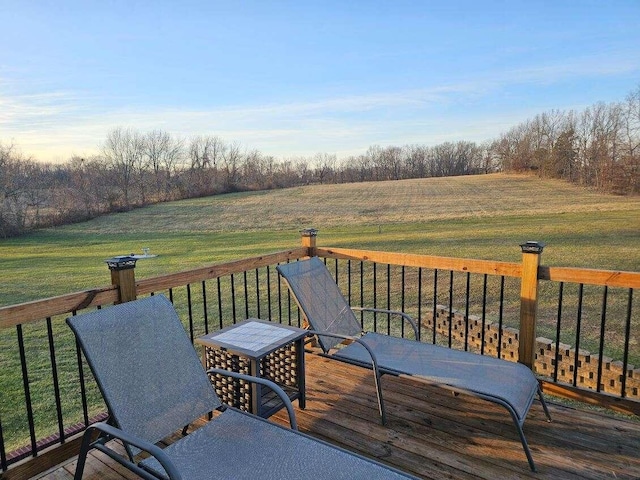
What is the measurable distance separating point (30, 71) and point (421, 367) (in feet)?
60.5

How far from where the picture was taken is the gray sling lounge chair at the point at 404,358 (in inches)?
84.3

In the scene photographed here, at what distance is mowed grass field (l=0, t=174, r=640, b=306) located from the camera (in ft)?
47.8

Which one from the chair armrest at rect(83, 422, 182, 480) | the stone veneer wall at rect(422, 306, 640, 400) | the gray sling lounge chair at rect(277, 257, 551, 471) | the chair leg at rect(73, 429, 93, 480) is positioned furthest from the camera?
the stone veneer wall at rect(422, 306, 640, 400)

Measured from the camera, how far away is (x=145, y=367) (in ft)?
6.27

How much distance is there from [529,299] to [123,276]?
2814 millimetres

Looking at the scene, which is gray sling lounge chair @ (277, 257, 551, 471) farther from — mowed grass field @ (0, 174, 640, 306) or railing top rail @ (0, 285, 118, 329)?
mowed grass field @ (0, 174, 640, 306)

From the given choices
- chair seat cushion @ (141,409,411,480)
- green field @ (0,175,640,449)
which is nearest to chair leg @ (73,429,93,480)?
chair seat cushion @ (141,409,411,480)

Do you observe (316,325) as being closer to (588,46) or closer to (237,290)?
(237,290)

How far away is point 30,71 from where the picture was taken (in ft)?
48.1

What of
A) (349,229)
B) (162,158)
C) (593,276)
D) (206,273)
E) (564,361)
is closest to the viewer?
(593,276)

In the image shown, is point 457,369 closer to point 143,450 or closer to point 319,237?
point 143,450

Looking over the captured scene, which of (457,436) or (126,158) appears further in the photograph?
(126,158)

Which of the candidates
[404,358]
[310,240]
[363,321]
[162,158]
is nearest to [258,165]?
[162,158]

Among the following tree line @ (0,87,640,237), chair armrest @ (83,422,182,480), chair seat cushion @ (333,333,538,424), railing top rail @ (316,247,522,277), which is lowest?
chair seat cushion @ (333,333,538,424)
